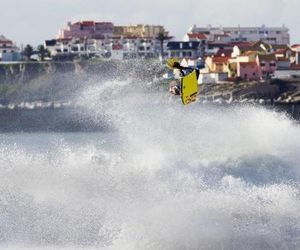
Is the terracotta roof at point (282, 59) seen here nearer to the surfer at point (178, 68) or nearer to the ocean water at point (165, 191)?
the ocean water at point (165, 191)

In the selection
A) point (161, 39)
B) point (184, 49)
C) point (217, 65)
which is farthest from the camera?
point (184, 49)

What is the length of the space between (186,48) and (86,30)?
2051 cm

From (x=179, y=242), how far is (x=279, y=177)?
31.6 feet

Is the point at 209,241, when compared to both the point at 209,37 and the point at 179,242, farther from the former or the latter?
the point at 209,37

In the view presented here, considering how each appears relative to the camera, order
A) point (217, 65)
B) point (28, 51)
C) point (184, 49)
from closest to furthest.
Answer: point (217, 65) → point (184, 49) → point (28, 51)

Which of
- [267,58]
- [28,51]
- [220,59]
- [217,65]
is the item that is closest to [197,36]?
[28,51]

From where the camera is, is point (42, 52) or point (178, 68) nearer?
point (178, 68)

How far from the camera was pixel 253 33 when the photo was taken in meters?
157

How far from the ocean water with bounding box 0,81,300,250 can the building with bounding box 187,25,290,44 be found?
111 metres

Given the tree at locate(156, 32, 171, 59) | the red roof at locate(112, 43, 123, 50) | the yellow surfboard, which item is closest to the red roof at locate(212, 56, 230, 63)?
the tree at locate(156, 32, 171, 59)

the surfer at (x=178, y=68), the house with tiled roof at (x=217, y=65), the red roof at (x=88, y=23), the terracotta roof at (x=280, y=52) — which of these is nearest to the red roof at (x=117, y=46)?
the red roof at (x=88, y=23)

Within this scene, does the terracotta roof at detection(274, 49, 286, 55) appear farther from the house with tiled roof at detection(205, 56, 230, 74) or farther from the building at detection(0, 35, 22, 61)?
the building at detection(0, 35, 22, 61)

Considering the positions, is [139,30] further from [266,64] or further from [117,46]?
[266,64]

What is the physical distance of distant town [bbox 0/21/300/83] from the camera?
388ft
